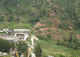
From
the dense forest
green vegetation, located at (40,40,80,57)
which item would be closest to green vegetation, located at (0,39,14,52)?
the dense forest

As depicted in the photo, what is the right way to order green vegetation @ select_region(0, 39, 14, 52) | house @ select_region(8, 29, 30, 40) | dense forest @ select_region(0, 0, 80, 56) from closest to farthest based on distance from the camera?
1. green vegetation @ select_region(0, 39, 14, 52)
2. house @ select_region(8, 29, 30, 40)
3. dense forest @ select_region(0, 0, 80, 56)

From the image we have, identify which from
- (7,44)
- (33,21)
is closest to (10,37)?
(7,44)

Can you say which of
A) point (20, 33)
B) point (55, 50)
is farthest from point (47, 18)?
point (55, 50)

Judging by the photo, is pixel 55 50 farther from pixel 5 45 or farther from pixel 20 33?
pixel 5 45

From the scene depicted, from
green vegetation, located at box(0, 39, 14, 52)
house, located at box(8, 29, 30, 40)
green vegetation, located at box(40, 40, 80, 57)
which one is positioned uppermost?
house, located at box(8, 29, 30, 40)

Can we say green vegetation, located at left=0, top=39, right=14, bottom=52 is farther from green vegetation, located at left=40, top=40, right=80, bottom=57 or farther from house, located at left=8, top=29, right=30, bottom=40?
green vegetation, located at left=40, top=40, right=80, bottom=57

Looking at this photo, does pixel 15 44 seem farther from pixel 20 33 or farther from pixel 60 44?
pixel 60 44

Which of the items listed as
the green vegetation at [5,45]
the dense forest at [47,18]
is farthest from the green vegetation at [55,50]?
the green vegetation at [5,45]

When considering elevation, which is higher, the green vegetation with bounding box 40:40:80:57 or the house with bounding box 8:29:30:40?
the house with bounding box 8:29:30:40

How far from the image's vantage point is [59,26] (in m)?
4.32

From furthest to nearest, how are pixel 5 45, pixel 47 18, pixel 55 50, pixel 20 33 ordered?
pixel 47 18
pixel 20 33
pixel 55 50
pixel 5 45

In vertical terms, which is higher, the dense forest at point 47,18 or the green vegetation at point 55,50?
the dense forest at point 47,18

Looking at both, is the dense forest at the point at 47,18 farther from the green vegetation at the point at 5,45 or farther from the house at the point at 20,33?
the green vegetation at the point at 5,45

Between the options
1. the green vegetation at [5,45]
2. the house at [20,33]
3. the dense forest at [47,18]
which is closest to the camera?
the green vegetation at [5,45]
